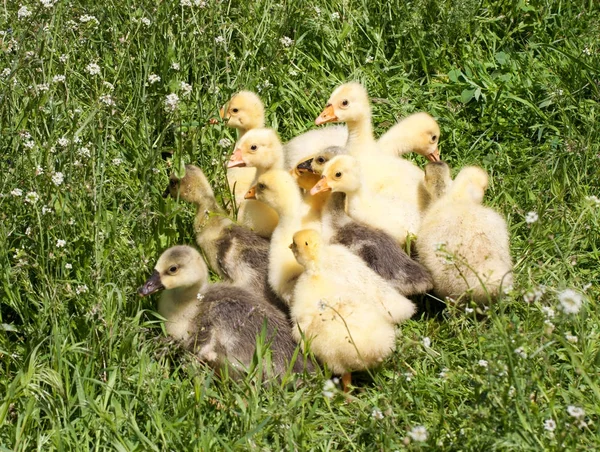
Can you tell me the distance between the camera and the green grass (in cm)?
404

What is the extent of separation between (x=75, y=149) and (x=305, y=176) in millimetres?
1334

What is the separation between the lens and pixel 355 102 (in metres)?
5.95

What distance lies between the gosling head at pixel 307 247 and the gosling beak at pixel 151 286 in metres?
0.70

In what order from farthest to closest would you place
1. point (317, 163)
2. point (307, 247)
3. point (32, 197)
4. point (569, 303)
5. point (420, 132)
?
point (420, 132) < point (317, 163) < point (307, 247) < point (32, 197) < point (569, 303)

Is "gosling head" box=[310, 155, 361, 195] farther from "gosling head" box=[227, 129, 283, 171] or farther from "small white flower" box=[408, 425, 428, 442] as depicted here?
"small white flower" box=[408, 425, 428, 442]

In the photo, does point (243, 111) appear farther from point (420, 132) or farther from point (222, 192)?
point (420, 132)

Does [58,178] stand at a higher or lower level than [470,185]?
higher

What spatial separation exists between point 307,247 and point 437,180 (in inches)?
47.8

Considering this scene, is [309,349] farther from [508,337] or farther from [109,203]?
[109,203]

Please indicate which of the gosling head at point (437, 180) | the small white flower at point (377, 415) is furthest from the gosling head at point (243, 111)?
the small white flower at point (377, 415)

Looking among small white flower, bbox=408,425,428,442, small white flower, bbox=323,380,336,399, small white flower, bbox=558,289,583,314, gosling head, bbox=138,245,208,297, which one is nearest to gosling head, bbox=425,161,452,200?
gosling head, bbox=138,245,208,297

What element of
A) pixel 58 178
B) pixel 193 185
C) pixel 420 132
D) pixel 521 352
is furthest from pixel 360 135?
pixel 521 352

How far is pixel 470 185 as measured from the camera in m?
5.39

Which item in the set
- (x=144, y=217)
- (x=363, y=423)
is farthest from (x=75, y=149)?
(x=363, y=423)
